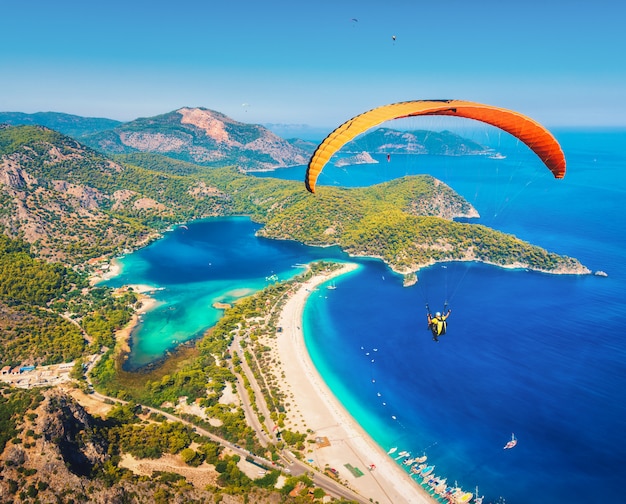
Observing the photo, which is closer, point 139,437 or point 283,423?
point 139,437

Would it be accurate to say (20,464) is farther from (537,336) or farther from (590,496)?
(537,336)

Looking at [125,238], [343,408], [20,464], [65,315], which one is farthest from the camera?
[125,238]

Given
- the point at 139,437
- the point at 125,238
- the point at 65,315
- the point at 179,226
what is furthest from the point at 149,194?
the point at 139,437

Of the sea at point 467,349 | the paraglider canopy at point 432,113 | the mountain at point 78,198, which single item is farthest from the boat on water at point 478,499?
the mountain at point 78,198

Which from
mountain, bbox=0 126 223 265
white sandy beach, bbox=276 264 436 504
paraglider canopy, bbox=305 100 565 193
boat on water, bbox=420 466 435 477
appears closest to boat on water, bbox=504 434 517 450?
boat on water, bbox=420 466 435 477

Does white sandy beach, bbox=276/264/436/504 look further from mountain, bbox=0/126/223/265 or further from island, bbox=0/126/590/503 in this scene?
mountain, bbox=0/126/223/265

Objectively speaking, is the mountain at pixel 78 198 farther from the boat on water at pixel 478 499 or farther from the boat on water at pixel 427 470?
the boat on water at pixel 478 499
